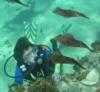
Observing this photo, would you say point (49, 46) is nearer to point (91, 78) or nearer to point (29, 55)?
point (29, 55)

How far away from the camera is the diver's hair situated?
6164mm

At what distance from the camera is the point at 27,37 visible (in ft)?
21.2

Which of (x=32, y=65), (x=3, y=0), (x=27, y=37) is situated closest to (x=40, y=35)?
(x=27, y=37)

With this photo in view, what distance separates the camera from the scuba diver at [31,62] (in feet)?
19.6

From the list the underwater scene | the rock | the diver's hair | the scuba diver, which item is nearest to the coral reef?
the underwater scene

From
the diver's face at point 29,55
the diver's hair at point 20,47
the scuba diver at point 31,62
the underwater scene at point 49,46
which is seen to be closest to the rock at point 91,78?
the underwater scene at point 49,46

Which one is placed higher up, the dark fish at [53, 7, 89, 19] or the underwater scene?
the dark fish at [53, 7, 89, 19]

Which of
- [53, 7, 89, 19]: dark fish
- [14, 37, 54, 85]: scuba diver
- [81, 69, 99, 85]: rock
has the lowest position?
[81, 69, 99, 85]: rock

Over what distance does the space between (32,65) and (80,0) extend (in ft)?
6.26

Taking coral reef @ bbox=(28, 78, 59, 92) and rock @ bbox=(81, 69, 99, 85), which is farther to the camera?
rock @ bbox=(81, 69, 99, 85)

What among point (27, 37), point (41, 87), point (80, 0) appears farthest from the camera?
point (80, 0)

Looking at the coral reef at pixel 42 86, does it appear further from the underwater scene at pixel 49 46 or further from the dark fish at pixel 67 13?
the dark fish at pixel 67 13

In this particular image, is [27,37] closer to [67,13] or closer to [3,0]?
[67,13]

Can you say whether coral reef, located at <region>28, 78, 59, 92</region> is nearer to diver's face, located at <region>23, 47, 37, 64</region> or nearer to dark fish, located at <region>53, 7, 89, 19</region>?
diver's face, located at <region>23, 47, 37, 64</region>
